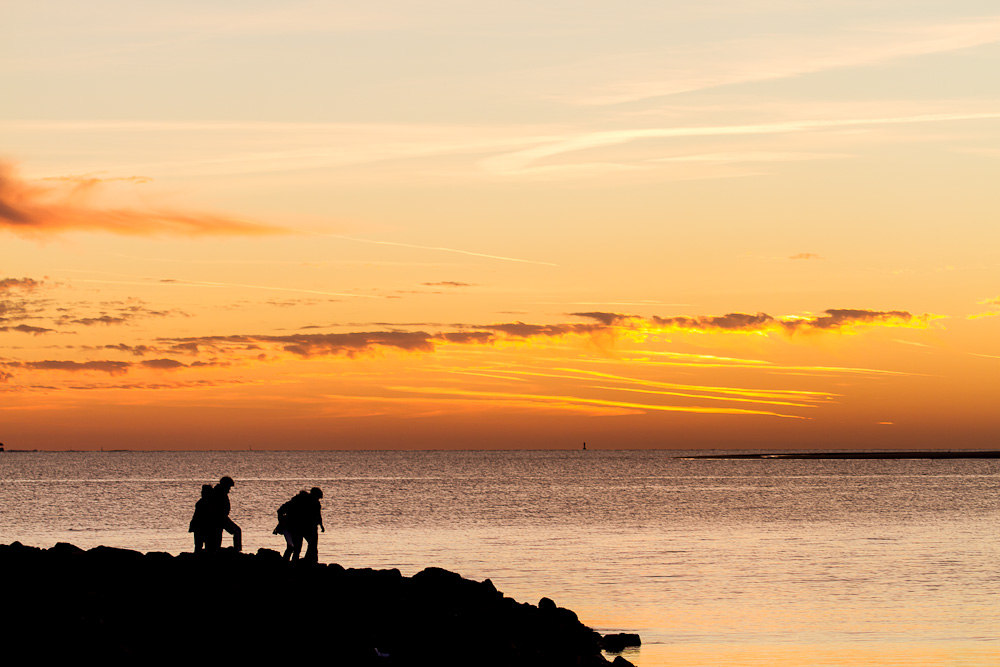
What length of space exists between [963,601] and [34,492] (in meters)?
106

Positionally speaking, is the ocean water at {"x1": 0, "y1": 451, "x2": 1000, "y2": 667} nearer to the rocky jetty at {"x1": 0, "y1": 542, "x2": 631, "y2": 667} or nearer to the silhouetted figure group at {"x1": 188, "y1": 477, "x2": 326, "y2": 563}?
the rocky jetty at {"x1": 0, "y1": 542, "x2": 631, "y2": 667}

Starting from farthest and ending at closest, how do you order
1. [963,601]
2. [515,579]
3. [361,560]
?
[361,560] < [515,579] < [963,601]

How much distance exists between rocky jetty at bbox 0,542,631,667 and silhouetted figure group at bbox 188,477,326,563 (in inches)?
21.2

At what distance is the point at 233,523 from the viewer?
25.7m

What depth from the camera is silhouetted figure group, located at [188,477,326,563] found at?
25547 millimetres

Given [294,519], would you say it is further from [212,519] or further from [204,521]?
[204,521]

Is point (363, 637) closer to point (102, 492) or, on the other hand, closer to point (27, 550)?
point (27, 550)

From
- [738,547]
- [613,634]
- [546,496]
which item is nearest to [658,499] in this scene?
[546,496]

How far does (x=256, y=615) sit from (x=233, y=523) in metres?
4.67

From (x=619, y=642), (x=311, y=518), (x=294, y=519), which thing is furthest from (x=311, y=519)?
(x=619, y=642)

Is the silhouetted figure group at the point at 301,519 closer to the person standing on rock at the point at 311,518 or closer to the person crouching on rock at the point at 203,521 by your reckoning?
the person standing on rock at the point at 311,518

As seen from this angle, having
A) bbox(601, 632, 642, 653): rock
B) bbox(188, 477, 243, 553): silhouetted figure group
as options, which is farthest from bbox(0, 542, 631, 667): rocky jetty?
bbox(601, 632, 642, 653): rock

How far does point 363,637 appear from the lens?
71.5 feet

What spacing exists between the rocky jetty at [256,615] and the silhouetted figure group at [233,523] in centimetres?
54
